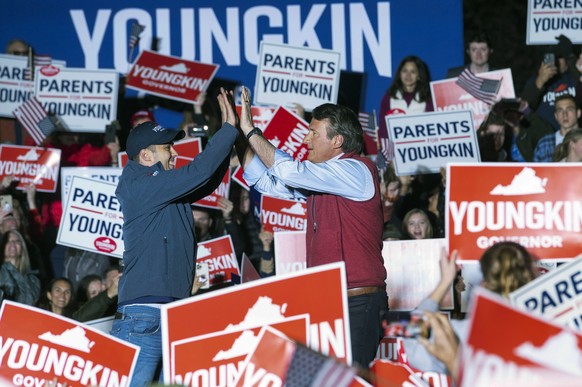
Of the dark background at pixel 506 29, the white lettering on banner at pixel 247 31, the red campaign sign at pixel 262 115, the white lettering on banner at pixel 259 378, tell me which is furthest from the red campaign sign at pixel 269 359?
the dark background at pixel 506 29

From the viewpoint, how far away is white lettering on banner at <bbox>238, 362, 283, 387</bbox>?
17.9 feet

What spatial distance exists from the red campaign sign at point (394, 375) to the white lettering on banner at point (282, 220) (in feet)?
15.7

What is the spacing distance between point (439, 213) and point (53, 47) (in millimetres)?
5584

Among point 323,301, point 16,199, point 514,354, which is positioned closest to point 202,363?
point 323,301

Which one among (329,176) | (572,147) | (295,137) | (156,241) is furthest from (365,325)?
(572,147)

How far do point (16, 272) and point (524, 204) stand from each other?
19.7 ft

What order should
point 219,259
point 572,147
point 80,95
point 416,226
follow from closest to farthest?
point 572,147 → point 416,226 → point 219,259 → point 80,95

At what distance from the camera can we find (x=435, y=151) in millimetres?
11031

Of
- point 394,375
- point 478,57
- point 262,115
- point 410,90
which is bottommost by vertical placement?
point 394,375

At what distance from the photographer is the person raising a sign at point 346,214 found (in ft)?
21.7

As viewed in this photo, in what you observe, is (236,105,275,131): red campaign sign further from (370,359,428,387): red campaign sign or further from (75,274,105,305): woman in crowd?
(370,359,428,387): red campaign sign

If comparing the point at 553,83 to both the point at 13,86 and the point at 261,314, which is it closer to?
the point at 13,86

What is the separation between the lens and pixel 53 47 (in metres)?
14.2

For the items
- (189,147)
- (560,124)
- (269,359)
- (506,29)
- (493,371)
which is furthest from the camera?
(506,29)
